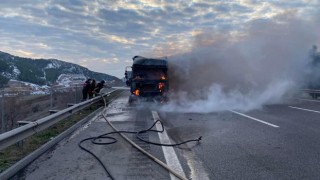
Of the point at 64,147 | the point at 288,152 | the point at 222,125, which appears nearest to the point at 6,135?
the point at 64,147

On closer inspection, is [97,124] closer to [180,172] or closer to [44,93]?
[44,93]

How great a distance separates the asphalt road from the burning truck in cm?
939

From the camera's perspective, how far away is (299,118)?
1373 cm

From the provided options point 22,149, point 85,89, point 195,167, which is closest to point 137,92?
point 85,89

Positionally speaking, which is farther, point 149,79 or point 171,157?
point 149,79

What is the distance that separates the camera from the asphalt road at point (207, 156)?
590cm

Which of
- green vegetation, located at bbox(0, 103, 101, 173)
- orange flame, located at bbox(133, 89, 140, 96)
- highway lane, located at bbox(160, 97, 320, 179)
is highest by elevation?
orange flame, located at bbox(133, 89, 140, 96)

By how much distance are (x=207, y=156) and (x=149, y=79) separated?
14.1m

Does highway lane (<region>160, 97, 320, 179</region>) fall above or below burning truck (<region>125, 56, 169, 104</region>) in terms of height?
below

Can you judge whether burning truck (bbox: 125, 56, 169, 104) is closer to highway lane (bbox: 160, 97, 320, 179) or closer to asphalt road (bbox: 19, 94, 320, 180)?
highway lane (bbox: 160, 97, 320, 179)

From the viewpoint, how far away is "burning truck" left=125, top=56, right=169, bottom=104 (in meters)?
21.1

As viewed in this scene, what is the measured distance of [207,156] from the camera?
7.22 metres

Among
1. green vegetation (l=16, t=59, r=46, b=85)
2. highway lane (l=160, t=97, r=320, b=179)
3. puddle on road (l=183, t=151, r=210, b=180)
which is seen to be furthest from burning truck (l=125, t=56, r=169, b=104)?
green vegetation (l=16, t=59, r=46, b=85)

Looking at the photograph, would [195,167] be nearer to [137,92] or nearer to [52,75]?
[137,92]
